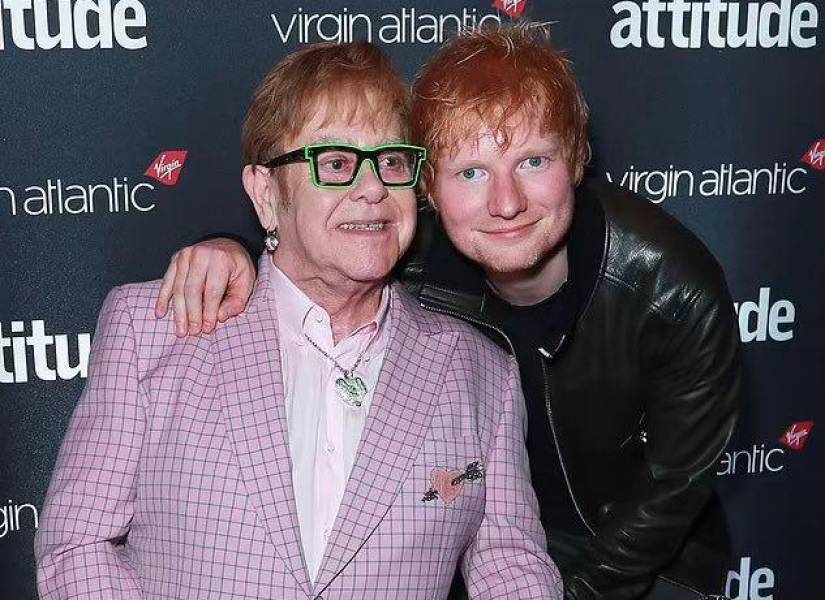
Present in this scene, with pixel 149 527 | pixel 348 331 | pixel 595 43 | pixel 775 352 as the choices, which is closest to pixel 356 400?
pixel 348 331

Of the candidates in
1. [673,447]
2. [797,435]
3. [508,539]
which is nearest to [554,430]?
[673,447]

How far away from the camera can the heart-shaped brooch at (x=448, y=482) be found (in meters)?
1.88

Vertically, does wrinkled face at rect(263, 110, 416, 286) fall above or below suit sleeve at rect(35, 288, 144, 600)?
above

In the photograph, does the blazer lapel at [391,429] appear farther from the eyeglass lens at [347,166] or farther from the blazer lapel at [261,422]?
the eyeglass lens at [347,166]

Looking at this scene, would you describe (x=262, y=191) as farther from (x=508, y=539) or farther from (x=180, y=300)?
(x=508, y=539)

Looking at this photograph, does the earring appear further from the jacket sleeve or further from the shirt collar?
the jacket sleeve

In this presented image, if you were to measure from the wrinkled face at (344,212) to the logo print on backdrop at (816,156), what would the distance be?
5.02 ft

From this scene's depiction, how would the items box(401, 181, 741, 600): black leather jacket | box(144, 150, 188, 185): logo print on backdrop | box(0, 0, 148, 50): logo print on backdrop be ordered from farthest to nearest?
1. box(144, 150, 188, 185): logo print on backdrop
2. box(0, 0, 148, 50): logo print on backdrop
3. box(401, 181, 741, 600): black leather jacket

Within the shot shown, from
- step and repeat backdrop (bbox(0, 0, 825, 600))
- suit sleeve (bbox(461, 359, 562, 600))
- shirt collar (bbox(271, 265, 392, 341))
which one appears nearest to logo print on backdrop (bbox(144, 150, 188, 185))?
step and repeat backdrop (bbox(0, 0, 825, 600))

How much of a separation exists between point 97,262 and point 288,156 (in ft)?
3.28

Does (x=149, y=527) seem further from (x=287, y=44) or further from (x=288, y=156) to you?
(x=287, y=44)

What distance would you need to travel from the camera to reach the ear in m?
1.91

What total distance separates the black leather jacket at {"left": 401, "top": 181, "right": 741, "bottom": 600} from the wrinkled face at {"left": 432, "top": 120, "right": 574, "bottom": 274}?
208 mm

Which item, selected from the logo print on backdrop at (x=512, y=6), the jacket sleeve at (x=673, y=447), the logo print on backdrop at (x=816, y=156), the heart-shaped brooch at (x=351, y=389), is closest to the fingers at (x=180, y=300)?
the heart-shaped brooch at (x=351, y=389)
